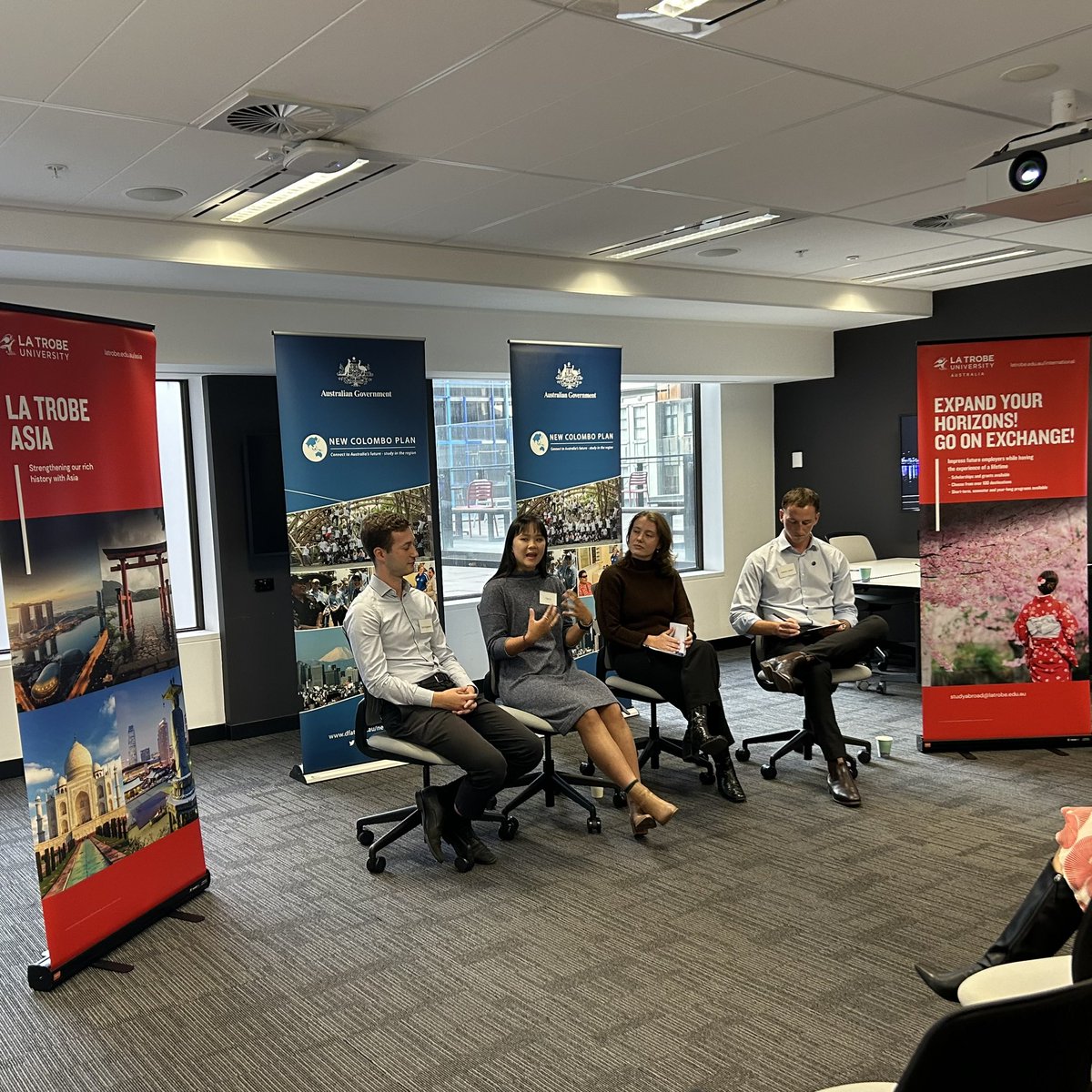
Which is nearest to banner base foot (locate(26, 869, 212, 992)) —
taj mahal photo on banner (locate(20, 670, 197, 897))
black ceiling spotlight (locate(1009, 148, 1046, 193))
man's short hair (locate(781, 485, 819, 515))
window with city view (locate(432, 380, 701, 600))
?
taj mahal photo on banner (locate(20, 670, 197, 897))

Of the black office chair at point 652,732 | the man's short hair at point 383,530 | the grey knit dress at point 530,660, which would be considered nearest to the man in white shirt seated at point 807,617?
the black office chair at point 652,732

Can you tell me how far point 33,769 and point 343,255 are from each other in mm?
3149

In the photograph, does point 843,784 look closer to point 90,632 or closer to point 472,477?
point 90,632

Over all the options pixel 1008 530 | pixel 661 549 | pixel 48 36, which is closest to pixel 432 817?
pixel 661 549

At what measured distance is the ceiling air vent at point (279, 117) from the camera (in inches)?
138

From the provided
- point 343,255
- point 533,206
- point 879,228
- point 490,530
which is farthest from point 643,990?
point 490,530

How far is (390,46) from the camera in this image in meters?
3.05

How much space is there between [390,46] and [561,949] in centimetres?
285

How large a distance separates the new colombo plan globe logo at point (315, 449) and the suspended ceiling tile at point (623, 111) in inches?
73.9

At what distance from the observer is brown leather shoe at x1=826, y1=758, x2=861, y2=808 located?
4898 millimetres

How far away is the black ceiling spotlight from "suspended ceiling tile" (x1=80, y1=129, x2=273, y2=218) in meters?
2.85

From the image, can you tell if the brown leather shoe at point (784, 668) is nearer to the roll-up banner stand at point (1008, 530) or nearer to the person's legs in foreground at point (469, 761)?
the roll-up banner stand at point (1008, 530)

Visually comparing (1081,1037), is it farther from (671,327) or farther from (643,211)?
(671,327)

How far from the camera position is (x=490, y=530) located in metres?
7.93
